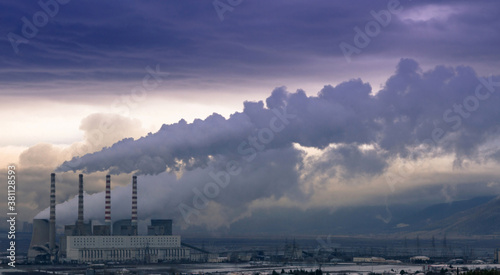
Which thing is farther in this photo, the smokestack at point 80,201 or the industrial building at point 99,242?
the smokestack at point 80,201

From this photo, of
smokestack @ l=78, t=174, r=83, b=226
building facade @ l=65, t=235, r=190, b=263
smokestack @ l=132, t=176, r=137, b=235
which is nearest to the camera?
building facade @ l=65, t=235, r=190, b=263

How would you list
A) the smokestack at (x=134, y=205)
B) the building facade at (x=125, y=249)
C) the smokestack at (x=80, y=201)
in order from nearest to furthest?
the building facade at (x=125, y=249), the smokestack at (x=134, y=205), the smokestack at (x=80, y=201)

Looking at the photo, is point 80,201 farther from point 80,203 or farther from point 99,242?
point 99,242

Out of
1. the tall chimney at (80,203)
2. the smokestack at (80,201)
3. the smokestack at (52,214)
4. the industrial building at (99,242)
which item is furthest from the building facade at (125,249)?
the smokestack at (80,201)

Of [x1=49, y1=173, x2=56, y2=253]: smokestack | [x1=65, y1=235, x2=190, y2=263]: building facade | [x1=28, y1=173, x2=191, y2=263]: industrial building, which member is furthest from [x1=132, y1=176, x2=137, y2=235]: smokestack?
[x1=49, y1=173, x2=56, y2=253]: smokestack

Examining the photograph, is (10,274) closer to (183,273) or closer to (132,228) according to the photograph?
(183,273)

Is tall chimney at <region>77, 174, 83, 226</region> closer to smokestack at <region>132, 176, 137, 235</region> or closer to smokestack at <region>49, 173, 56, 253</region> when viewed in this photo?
smokestack at <region>49, 173, 56, 253</region>

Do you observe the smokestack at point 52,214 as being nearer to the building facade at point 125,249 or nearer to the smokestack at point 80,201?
the building facade at point 125,249

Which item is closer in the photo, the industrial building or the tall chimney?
the industrial building

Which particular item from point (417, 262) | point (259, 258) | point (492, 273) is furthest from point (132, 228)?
point (492, 273)
